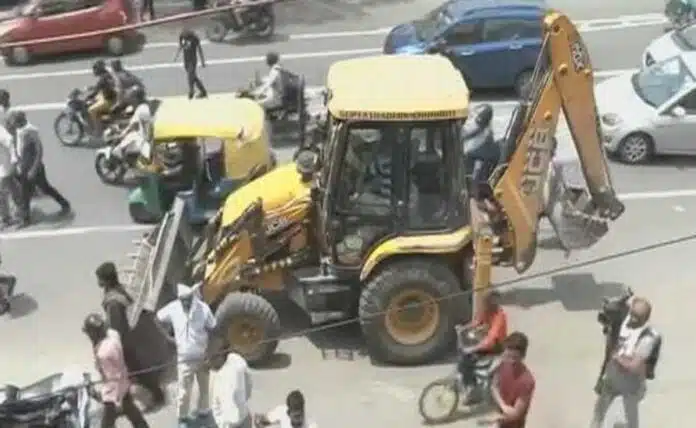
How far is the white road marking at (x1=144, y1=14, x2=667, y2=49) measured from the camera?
Result: 86.1 ft

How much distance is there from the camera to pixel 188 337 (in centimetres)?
1332

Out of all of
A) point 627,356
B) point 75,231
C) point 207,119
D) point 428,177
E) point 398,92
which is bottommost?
point 75,231

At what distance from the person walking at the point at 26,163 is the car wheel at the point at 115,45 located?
23.5 feet

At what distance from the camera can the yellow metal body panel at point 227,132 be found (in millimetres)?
17562

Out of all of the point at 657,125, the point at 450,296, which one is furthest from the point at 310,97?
the point at 450,296

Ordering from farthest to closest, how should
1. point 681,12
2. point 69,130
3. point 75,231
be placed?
point 681,12 → point 69,130 → point 75,231

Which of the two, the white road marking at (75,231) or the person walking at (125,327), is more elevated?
the person walking at (125,327)

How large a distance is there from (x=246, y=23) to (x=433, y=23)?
412 centimetres

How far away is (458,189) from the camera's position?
14305 mm

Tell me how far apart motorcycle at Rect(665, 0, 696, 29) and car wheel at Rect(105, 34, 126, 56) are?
9.37 m

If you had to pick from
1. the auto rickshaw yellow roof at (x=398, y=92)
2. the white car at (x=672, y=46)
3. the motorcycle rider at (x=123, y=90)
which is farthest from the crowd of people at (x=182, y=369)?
the white car at (x=672, y=46)

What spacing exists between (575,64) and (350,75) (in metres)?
2.26

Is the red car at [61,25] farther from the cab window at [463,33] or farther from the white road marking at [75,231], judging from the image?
the white road marking at [75,231]

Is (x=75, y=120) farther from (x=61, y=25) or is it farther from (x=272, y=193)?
(x=272, y=193)
